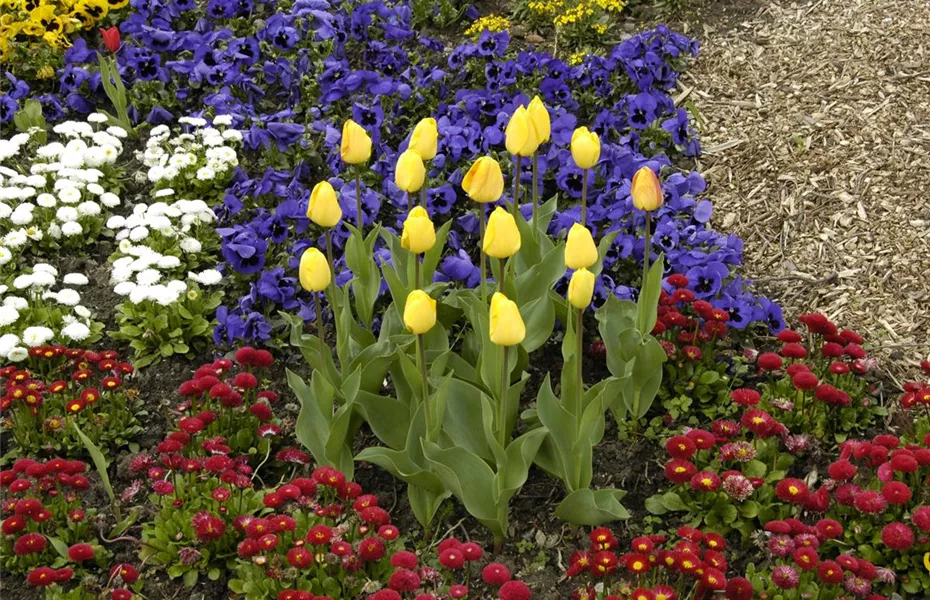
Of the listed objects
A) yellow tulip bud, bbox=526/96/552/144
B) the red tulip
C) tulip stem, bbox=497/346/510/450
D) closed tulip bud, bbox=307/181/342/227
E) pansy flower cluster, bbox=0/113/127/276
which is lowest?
pansy flower cluster, bbox=0/113/127/276

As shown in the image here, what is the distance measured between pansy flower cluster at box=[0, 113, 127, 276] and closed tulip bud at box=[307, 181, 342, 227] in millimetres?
1929

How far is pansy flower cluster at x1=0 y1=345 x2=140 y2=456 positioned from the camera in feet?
10.7

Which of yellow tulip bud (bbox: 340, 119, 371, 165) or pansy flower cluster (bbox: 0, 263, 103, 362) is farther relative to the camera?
pansy flower cluster (bbox: 0, 263, 103, 362)

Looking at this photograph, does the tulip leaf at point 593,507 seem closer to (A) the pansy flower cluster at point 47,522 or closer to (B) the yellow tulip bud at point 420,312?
(B) the yellow tulip bud at point 420,312

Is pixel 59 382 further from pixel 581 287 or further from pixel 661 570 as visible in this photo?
pixel 661 570

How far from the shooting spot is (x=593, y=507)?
2820 mm

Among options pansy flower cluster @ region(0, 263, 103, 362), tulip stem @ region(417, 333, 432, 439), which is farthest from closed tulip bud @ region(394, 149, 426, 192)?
pansy flower cluster @ region(0, 263, 103, 362)

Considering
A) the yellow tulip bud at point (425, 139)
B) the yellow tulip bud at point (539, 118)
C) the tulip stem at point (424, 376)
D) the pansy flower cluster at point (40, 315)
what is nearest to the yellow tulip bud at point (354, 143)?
the yellow tulip bud at point (425, 139)

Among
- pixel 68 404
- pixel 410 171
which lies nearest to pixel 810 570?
pixel 410 171

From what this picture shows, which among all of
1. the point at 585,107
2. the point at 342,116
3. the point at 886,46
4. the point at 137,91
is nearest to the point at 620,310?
the point at 585,107

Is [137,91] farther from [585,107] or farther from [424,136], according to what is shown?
[424,136]

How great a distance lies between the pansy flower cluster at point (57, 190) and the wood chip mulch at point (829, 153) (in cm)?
264

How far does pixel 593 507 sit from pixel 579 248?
77 cm

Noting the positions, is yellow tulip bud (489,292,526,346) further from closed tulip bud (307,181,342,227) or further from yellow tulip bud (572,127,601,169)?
yellow tulip bud (572,127,601,169)
